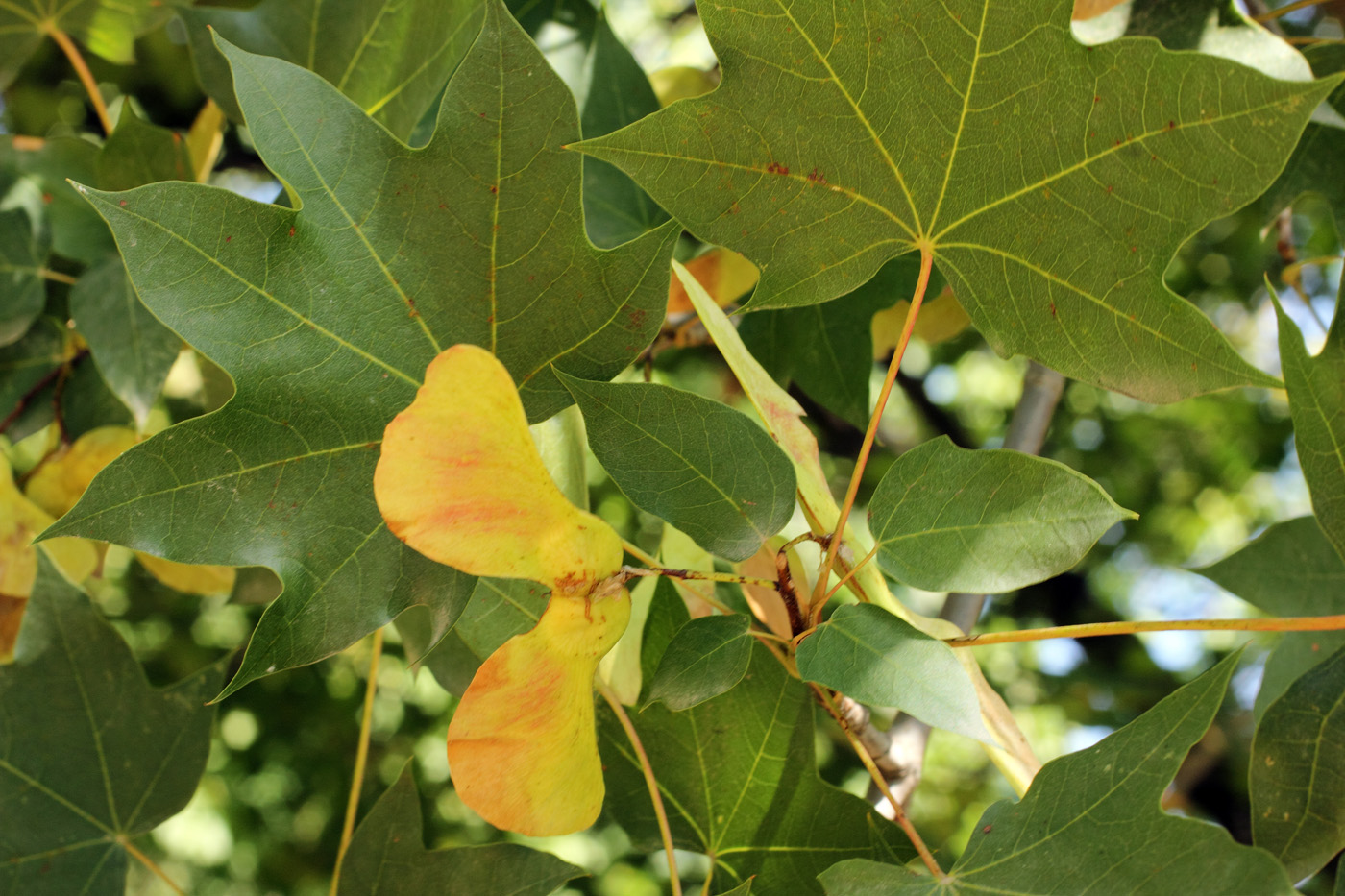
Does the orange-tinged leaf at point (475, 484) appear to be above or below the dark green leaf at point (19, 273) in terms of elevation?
above

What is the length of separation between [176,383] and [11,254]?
388 millimetres

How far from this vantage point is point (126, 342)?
71 cm

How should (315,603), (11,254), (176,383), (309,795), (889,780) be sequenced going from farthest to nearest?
1. (309,795)
2. (176,383)
3. (11,254)
4. (889,780)
5. (315,603)

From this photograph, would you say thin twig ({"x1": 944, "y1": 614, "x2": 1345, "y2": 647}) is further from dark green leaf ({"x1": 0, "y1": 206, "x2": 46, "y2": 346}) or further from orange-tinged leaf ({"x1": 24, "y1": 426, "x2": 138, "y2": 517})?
dark green leaf ({"x1": 0, "y1": 206, "x2": 46, "y2": 346})

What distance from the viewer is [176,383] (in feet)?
3.86

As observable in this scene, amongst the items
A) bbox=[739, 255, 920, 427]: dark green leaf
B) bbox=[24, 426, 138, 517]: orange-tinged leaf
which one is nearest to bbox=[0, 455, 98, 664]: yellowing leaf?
bbox=[24, 426, 138, 517]: orange-tinged leaf

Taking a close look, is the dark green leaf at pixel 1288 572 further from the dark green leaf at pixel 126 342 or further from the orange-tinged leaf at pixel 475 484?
the dark green leaf at pixel 126 342

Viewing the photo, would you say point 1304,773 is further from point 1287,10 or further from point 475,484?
point 1287,10

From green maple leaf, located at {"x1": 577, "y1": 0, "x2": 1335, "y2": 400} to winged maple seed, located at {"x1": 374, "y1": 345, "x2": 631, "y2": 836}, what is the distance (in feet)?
0.49

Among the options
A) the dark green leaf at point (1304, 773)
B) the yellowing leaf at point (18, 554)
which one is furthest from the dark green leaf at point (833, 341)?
the yellowing leaf at point (18, 554)

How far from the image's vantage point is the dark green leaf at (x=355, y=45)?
25.8 inches

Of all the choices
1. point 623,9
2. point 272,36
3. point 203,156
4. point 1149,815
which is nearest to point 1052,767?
point 1149,815

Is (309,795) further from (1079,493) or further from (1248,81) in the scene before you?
(1248,81)

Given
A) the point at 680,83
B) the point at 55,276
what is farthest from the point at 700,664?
the point at 55,276
